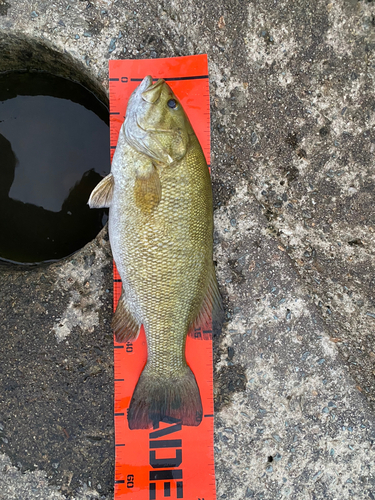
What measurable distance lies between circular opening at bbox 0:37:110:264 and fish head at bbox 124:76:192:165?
0.74 metres

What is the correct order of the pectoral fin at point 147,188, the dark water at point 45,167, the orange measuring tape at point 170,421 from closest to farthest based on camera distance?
the pectoral fin at point 147,188
the orange measuring tape at point 170,421
the dark water at point 45,167

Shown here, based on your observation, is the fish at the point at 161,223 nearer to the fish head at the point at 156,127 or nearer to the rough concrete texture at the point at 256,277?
the fish head at the point at 156,127

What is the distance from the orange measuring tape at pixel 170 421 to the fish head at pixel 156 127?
39 centimetres

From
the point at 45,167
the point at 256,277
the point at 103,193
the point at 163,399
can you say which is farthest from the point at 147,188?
the point at 163,399

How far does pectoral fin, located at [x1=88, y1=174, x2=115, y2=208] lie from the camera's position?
5.75 feet

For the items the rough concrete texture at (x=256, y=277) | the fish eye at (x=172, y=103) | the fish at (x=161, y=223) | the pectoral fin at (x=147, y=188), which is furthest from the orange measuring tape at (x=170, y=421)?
the pectoral fin at (x=147, y=188)

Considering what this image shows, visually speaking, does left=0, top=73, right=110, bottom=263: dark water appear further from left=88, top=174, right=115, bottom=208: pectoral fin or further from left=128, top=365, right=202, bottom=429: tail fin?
left=128, top=365, right=202, bottom=429: tail fin

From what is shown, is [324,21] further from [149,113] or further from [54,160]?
[54,160]

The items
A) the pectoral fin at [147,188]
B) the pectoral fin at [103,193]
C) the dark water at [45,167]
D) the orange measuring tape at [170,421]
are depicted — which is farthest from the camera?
the dark water at [45,167]

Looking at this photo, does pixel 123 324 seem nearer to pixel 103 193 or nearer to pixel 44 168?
pixel 103 193

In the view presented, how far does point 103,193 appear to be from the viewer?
5.80 ft

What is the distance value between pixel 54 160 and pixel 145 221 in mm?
1183

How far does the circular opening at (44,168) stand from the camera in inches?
89.9

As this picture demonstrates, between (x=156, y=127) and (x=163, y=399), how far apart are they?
1.62 metres
